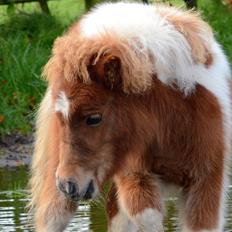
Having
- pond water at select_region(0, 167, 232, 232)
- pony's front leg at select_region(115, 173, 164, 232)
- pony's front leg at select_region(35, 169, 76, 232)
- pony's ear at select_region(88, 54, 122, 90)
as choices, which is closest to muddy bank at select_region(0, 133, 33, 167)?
pond water at select_region(0, 167, 232, 232)

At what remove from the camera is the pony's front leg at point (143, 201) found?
5.29 m

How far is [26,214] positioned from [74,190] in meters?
2.15

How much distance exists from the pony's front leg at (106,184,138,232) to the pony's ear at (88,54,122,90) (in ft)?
2.98

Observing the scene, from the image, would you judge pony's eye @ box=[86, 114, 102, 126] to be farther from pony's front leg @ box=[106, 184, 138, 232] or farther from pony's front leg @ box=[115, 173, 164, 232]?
pony's front leg @ box=[106, 184, 138, 232]

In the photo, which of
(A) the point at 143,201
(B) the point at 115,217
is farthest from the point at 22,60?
(A) the point at 143,201

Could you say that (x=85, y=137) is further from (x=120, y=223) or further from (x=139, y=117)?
(x=120, y=223)

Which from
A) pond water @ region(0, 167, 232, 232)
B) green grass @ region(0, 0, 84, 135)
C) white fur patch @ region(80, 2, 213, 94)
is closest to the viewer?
white fur patch @ region(80, 2, 213, 94)

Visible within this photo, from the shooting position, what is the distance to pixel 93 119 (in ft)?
16.4

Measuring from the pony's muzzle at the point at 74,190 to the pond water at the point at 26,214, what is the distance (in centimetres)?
130

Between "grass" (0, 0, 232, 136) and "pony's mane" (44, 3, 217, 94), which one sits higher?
"pony's mane" (44, 3, 217, 94)

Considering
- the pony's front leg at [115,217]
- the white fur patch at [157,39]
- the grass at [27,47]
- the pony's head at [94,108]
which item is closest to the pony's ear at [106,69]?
the pony's head at [94,108]

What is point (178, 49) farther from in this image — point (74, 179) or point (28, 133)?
point (28, 133)

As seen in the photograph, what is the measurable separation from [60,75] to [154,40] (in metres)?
0.49

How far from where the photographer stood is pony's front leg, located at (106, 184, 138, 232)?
5762mm
